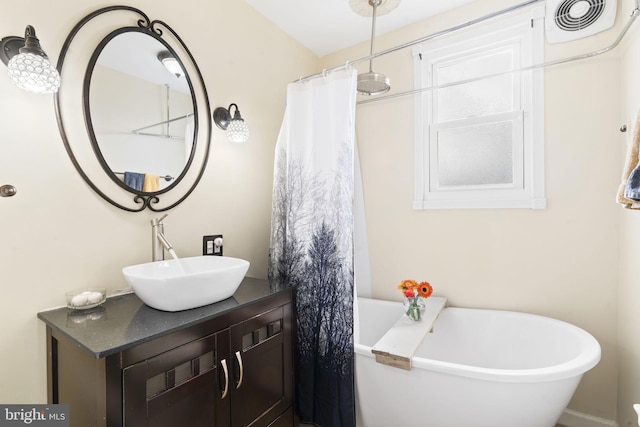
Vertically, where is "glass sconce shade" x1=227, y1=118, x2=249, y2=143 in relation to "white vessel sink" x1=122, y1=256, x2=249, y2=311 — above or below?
above

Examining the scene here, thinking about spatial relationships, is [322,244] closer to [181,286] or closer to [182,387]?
[181,286]

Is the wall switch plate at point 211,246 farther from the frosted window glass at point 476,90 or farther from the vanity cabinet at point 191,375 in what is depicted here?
the frosted window glass at point 476,90

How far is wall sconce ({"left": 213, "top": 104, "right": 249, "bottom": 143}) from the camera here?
1949 mm

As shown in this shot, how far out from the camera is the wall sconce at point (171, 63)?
1647mm

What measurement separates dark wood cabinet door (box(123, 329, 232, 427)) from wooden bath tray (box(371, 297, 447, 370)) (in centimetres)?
73

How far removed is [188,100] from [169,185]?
20.2 inches

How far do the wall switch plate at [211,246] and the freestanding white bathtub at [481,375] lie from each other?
984 mm

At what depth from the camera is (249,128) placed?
217 centimetres

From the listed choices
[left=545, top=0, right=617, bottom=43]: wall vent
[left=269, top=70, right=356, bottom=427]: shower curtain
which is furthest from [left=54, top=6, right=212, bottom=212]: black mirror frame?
[left=545, top=0, right=617, bottom=43]: wall vent

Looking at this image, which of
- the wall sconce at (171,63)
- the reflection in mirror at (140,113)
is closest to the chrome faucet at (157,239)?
the reflection in mirror at (140,113)

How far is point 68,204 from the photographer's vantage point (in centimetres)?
130

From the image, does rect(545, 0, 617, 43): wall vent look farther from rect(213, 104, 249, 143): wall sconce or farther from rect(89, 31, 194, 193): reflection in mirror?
rect(89, 31, 194, 193): reflection in mirror

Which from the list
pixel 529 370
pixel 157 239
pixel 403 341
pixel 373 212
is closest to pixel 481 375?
pixel 529 370

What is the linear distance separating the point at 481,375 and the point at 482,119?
65.2 inches
